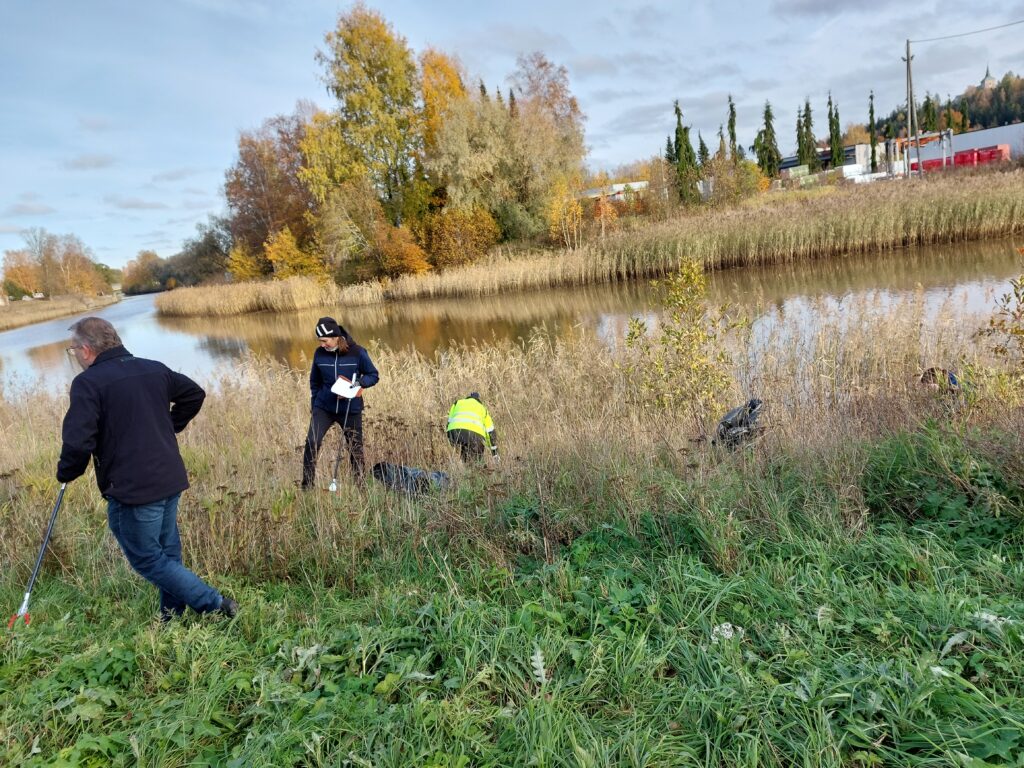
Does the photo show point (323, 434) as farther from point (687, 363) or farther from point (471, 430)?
point (687, 363)

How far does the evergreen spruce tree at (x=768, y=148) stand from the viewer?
5516 centimetres

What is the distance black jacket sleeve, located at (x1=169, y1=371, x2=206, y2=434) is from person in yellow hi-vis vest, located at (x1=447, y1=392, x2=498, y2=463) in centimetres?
236

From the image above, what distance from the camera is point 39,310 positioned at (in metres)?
51.7

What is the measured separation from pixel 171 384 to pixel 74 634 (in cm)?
143

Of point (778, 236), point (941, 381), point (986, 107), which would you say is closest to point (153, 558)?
point (941, 381)

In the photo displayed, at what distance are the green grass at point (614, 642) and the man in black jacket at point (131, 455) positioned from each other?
0.31 metres

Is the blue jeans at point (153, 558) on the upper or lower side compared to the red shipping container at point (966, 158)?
lower

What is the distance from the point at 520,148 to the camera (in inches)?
1257

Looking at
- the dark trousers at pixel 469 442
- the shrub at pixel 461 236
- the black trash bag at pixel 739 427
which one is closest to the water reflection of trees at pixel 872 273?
the black trash bag at pixel 739 427

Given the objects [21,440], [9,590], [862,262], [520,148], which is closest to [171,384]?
[9,590]

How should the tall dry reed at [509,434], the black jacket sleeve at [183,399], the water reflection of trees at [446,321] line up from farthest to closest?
the water reflection of trees at [446,321] < the tall dry reed at [509,434] < the black jacket sleeve at [183,399]

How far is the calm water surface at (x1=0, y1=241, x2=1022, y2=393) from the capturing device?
528 inches

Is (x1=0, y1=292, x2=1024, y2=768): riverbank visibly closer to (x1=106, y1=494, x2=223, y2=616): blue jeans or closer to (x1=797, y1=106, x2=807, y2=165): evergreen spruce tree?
(x1=106, y1=494, x2=223, y2=616): blue jeans

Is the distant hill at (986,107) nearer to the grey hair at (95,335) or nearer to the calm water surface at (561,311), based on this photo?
the calm water surface at (561,311)
